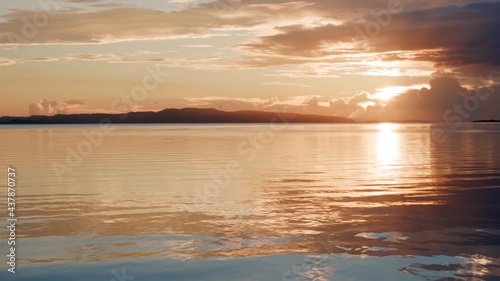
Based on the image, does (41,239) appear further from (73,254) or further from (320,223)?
(320,223)

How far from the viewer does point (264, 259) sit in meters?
12.0

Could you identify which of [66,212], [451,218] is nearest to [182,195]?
[66,212]

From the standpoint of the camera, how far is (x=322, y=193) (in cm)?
2214

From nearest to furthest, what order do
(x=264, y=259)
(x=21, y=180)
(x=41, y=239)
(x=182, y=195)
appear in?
(x=264, y=259), (x=41, y=239), (x=182, y=195), (x=21, y=180)

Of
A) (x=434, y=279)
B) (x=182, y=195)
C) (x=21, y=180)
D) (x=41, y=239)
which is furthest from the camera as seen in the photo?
(x=21, y=180)

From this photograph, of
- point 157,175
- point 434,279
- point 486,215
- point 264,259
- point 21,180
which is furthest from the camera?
point 157,175

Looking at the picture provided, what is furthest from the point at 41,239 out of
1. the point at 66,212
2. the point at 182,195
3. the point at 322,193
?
the point at 322,193

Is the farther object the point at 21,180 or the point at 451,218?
the point at 21,180

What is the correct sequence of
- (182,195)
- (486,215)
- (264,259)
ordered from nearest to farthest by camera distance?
(264,259) < (486,215) < (182,195)

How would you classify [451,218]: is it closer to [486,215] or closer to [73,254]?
[486,215]

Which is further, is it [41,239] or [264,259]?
[41,239]

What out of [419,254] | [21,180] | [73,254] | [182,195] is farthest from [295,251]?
[21,180]

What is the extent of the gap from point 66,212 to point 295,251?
32.1 ft

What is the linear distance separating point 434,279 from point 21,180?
2409cm
